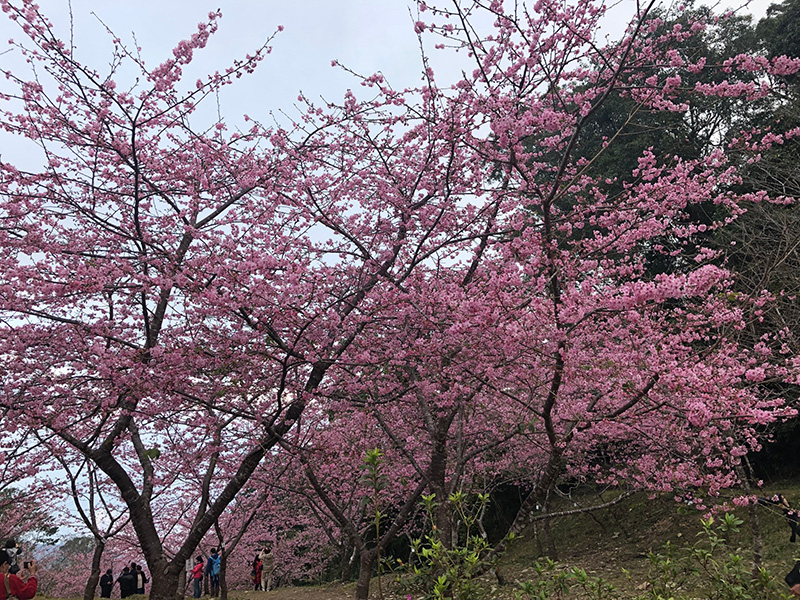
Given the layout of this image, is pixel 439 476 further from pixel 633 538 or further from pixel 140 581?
pixel 140 581

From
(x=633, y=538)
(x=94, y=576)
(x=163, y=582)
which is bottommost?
(x=633, y=538)

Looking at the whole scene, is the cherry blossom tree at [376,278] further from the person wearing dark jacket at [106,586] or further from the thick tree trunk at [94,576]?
the person wearing dark jacket at [106,586]

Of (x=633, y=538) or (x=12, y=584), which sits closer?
(x=12, y=584)

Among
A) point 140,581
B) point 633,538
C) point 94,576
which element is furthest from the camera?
point 140,581

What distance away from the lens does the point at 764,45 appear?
1859 cm

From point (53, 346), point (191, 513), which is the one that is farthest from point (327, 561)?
point (53, 346)

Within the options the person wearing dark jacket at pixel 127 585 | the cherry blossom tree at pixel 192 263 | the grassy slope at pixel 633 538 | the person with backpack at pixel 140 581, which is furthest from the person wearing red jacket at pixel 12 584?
the person with backpack at pixel 140 581

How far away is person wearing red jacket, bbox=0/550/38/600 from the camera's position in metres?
6.95

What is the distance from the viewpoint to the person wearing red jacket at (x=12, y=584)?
22.8ft

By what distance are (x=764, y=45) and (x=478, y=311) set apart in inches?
766

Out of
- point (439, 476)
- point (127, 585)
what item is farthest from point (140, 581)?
point (439, 476)

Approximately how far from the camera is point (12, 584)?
702 centimetres

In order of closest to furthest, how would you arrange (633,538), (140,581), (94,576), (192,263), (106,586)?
(192,263)
(94,576)
(633,538)
(106,586)
(140,581)

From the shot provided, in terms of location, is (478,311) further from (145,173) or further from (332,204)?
(145,173)
